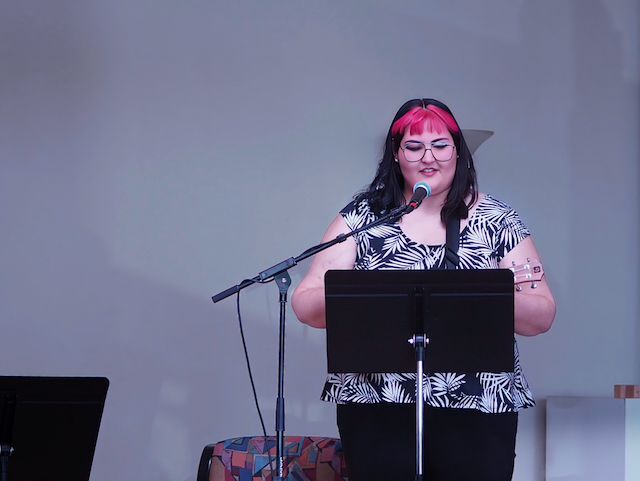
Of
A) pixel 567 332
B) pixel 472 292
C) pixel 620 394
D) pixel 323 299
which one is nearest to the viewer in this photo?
pixel 472 292

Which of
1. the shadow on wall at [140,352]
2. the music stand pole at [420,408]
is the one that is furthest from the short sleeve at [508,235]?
the shadow on wall at [140,352]

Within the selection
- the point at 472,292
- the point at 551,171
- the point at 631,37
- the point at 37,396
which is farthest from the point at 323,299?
the point at 631,37

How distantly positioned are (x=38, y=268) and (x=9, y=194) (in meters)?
0.33

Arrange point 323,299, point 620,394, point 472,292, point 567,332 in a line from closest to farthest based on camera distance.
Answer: point 472,292, point 323,299, point 620,394, point 567,332

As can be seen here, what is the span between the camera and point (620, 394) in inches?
143

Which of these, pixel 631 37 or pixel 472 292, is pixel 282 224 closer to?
pixel 631 37

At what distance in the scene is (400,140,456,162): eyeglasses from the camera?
7.95 feet

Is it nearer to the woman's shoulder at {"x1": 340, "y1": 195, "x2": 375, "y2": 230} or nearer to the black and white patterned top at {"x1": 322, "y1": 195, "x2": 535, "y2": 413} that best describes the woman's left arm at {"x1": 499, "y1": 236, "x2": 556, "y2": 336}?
the black and white patterned top at {"x1": 322, "y1": 195, "x2": 535, "y2": 413}

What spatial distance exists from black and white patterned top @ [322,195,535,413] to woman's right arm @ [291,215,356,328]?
0.02 metres

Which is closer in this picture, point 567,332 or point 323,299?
point 323,299

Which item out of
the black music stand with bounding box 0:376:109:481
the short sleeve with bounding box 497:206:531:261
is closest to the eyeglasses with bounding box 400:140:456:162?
the short sleeve with bounding box 497:206:531:261

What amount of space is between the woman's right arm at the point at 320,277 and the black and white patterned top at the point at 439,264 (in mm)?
23

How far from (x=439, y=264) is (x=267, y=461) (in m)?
1.05

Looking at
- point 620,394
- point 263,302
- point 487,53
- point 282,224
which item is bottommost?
point 620,394
